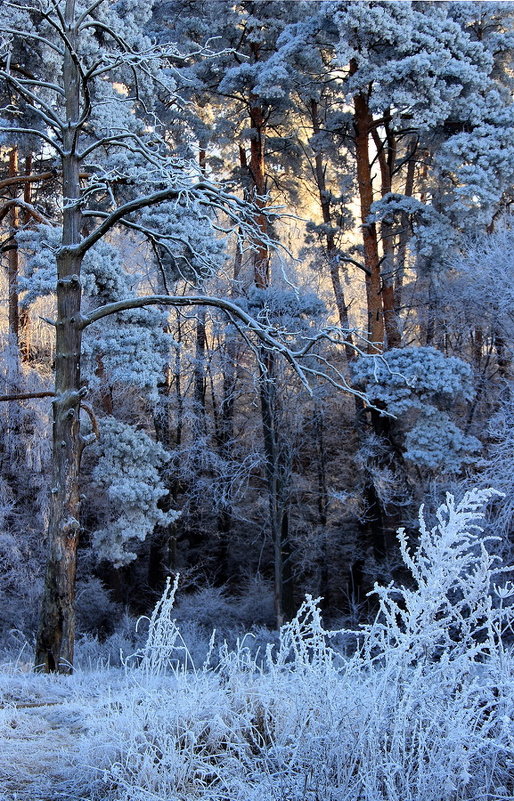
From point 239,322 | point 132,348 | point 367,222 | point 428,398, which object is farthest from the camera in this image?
point 367,222

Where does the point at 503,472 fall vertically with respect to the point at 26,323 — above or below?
below

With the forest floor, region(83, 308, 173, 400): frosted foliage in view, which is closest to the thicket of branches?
region(83, 308, 173, 400): frosted foliage

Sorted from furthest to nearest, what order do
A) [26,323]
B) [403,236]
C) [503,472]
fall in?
[26,323]
[403,236]
[503,472]

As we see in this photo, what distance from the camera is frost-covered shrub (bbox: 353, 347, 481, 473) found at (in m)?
14.4

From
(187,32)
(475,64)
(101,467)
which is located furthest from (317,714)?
(187,32)

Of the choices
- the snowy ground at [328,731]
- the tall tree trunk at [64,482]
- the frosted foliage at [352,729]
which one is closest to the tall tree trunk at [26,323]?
the tall tree trunk at [64,482]

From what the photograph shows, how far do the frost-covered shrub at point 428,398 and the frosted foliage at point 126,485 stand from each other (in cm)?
479

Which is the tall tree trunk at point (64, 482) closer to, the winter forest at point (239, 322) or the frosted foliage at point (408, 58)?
the winter forest at point (239, 322)

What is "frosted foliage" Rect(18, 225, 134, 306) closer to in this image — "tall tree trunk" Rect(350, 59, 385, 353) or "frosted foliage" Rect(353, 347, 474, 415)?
"frosted foliage" Rect(353, 347, 474, 415)

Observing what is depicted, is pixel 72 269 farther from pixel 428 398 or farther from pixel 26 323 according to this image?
pixel 26 323

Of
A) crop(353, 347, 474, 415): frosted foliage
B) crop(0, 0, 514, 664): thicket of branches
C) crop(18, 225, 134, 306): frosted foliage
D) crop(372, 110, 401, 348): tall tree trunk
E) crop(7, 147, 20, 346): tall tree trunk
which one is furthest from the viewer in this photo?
crop(7, 147, 20, 346): tall tree trunk

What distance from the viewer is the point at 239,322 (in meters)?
13.7

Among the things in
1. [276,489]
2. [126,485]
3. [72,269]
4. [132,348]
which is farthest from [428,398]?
[72,269]

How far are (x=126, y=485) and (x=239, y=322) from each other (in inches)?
165
